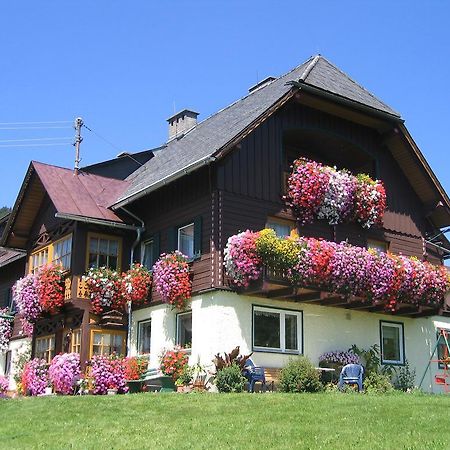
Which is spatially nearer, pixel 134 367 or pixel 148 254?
pixel 134 367

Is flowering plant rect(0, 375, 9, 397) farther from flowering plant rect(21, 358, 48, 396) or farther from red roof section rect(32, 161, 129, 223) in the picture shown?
red roof section rect(32, 161, 129, 223)

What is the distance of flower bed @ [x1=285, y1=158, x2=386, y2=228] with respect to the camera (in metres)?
21.9

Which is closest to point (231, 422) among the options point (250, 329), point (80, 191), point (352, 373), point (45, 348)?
point (250, 329)

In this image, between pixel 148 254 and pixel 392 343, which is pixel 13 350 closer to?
pixel 148 254

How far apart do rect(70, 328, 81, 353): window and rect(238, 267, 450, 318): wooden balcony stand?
619 cm

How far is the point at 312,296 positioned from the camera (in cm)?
2056

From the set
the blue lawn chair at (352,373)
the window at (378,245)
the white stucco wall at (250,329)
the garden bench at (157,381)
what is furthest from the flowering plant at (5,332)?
the blue lawn chair at (352,373)

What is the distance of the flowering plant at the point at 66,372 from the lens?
71.7ft

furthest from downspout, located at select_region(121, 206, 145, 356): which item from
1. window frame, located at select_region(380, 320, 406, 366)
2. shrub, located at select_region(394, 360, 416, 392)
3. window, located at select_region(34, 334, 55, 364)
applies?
shrub, located at select_region(394, 360, 416, 392)

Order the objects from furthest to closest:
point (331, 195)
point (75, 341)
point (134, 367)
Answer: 1. point (75, 341)
2. point (331, 195)
3. point (134, 367)

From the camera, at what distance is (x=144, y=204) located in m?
24.3

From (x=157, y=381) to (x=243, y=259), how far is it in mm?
4275

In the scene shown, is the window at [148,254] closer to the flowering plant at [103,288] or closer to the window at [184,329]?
the flowering plant at [103,288]

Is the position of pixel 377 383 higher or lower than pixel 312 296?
lower
